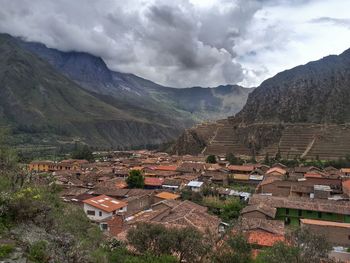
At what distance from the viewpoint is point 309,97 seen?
132750mm

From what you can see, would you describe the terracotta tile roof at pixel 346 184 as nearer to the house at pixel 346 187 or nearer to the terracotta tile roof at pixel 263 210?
the house at pixel 346 187

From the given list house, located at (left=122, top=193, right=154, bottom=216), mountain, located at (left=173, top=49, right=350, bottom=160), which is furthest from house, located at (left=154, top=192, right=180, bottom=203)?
mountain, located at (left=173, top=49, right=350, bottom=160)

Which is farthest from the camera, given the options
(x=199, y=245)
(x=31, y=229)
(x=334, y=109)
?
(x=334, y=109)

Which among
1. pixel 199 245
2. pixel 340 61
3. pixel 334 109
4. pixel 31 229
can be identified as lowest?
pixel 199 245

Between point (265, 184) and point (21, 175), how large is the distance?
37951mm

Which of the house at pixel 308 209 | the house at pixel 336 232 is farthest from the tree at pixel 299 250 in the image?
the house at pixel 308 209

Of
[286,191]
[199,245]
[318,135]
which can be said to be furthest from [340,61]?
[199,245]

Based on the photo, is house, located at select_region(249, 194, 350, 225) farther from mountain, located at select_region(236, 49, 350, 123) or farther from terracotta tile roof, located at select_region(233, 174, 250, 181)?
mountain, located at select_region(236, 49, 350, 123)

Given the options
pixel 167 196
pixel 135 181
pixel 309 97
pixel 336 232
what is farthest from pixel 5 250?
pixel 309 97

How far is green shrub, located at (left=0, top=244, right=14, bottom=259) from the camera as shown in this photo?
8.62 metres

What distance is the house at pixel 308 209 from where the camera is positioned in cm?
3638

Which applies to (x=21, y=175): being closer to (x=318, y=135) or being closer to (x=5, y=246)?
(x=5, y=246)

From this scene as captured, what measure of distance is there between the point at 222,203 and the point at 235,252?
27.0 metres

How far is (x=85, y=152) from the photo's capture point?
10100cm
